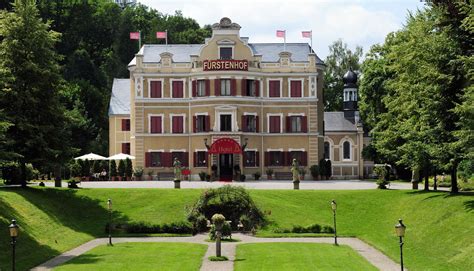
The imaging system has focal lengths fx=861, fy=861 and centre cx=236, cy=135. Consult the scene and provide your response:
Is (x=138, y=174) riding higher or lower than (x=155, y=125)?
lower

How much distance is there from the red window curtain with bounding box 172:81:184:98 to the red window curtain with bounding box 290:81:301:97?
9.42m

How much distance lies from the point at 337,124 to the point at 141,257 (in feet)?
173

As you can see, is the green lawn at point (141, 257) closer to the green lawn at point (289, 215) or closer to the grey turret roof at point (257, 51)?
the green lawn at point (289, 215)

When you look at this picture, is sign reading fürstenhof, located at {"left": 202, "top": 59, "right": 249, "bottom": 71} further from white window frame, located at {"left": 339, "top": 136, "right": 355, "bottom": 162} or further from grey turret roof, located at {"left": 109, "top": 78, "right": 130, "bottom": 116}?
white window frame, located at {"left": 339, "top": 136, "right": 355, "bottom": 162}

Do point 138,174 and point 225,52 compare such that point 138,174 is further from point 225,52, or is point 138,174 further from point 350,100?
point 350,100

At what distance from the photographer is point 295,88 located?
242 feet

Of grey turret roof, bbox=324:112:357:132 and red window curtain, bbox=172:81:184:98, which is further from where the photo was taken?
grey turret roof, bbox=324:112:357:132

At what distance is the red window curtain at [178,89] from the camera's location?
73.6 metres

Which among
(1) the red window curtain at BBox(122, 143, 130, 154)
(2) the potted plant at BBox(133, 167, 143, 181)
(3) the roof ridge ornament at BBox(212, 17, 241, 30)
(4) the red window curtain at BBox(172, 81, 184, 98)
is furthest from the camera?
(1) the red window curtain at BBox(122, 143, 130, 154)

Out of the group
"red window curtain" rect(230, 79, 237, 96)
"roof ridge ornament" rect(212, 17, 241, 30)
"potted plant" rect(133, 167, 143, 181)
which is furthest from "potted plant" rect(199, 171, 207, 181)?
"roof ridge ornament" rect(212, 17, 241, 30)

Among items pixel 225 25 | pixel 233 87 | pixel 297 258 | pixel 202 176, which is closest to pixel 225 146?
pixel 202 176

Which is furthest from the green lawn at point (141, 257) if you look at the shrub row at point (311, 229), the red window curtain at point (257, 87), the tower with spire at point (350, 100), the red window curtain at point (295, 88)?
the tower with spire at point (350, 100)

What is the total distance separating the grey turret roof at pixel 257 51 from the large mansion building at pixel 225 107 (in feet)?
0.90

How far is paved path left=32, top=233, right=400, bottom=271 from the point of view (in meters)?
33.4
